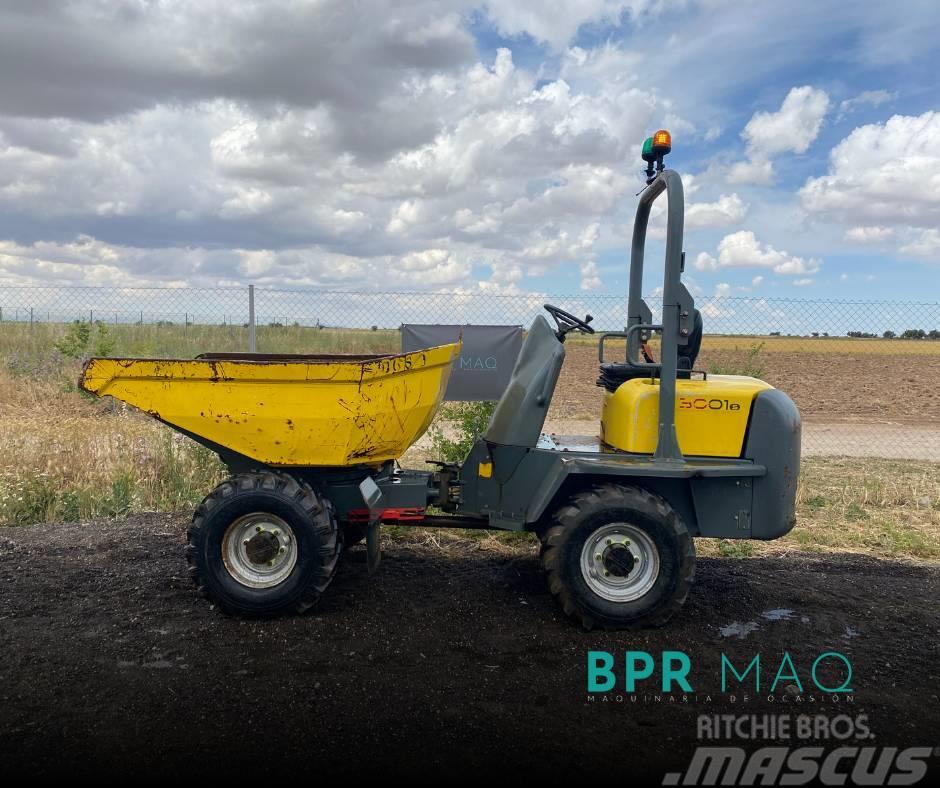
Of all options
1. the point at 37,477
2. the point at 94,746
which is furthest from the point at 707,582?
the point at 37,477

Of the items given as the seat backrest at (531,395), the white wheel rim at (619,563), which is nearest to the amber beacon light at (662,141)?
the seat backrest at (531,395)

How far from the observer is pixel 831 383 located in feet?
70.2

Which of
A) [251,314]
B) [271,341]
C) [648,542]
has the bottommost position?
[648,542]

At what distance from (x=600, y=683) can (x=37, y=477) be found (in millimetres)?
5860

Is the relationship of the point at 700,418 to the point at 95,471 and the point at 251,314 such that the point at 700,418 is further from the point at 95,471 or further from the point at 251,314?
the point at 251,314

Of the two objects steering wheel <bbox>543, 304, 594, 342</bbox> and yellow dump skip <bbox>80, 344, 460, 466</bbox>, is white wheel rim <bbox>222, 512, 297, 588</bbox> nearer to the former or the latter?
yellow dump skip <bbox>80, 344, 460, 466</bbox>

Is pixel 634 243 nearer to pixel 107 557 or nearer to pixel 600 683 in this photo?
pixel 600 683

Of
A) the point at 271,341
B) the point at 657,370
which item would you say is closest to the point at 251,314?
the point at 271,341

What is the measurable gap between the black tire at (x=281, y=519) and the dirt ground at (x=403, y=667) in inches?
5.7

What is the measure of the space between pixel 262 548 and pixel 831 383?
20368mm

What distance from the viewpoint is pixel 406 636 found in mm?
4219

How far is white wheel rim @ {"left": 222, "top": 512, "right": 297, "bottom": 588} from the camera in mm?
4461

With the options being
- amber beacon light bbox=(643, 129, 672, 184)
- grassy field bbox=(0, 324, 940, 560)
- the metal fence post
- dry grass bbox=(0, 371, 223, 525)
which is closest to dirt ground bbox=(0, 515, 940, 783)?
grassy field bbox=(0, 324, 940, 560)

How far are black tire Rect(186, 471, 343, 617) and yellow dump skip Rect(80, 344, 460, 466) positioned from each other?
0.73ft
